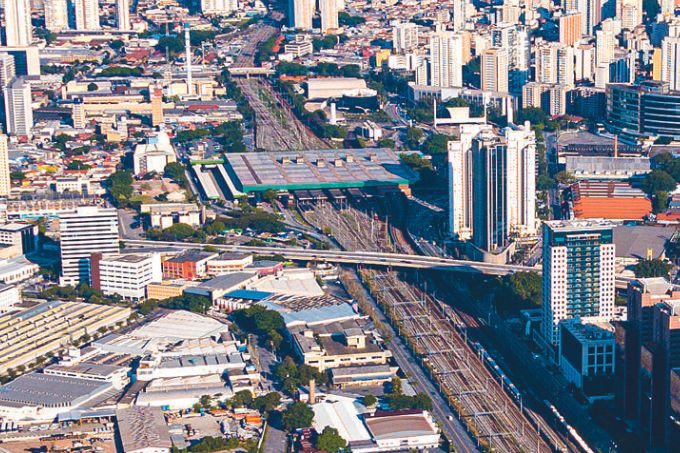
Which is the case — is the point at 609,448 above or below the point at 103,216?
below

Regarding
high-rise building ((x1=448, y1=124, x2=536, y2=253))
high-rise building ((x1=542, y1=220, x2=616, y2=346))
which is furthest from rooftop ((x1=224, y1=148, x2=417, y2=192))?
high-rise building ((x1=542, y1=220, x2=616, y2=346))

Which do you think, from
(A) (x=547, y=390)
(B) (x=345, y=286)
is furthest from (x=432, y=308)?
(A) (x=547, y=390)

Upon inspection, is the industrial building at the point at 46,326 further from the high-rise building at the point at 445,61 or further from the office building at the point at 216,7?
the office building at the point at 216,7

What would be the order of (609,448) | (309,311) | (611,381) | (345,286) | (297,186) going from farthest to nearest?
(297,186), (345,286), (309,311), (611,381), (609,448)

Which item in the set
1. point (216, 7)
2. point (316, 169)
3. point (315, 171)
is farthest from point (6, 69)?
point (216, 7)

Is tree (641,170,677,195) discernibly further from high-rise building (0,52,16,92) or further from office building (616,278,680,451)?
high-rise building (0,52,16,92)

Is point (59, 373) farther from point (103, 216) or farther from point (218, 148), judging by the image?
point (218, 148)
